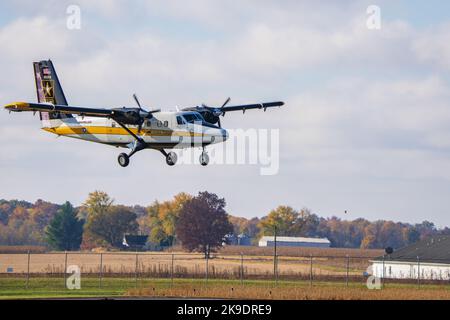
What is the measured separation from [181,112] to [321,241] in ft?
461

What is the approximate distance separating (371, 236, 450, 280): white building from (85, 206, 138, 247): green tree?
159 ft

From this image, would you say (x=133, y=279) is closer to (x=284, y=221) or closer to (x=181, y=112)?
(x=181, y=112)

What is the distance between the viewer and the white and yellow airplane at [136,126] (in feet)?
182

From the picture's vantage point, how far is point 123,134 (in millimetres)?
59469

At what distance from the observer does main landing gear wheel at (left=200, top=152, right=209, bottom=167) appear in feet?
179

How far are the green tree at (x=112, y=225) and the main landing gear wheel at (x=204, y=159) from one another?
263 feet

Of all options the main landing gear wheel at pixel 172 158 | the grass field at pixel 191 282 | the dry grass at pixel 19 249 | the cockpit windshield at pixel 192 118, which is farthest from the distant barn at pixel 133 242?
the cockpit windshield at pixel 192 118

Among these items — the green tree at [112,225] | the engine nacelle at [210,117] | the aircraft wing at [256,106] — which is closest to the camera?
the engine nacelle at [210,117]

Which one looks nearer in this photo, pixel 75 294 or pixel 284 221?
pixel 75 294

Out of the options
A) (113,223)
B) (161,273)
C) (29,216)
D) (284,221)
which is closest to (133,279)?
(161,273)

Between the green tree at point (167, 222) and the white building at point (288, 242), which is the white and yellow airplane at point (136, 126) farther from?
the white building at point (288, 242)

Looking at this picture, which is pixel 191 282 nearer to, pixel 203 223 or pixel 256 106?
pixel 256 106

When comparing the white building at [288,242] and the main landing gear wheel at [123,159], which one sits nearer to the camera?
the main landing gear wheel at [123,159]
